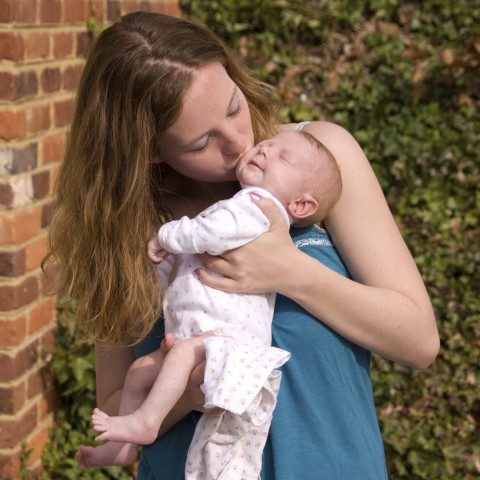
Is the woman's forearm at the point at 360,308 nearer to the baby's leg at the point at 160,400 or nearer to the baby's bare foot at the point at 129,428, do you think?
the baby's leg at the point at 160,400

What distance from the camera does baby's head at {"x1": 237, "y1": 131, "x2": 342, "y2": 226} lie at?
1.94 m

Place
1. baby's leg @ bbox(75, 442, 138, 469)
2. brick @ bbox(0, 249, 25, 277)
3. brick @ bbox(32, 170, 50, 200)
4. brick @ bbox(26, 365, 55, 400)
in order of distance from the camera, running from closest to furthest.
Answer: baby's leg @ bbox(75, 442, 138, 469), brick @ bbox(0, 249, 25, 277), brick @ bbox(32, 170, 50, 200), brick @ bbox(26, 365, 55, 400)

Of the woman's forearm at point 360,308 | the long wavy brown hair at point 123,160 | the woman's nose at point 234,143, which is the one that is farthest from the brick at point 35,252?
the woman's forearm at point 360,308

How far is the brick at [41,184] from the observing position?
3342mm

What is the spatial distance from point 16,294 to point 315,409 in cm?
168

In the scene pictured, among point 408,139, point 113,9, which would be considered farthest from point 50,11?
point 408,139

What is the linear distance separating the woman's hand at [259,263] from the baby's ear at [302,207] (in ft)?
0.17

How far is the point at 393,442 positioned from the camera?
4.03 meters

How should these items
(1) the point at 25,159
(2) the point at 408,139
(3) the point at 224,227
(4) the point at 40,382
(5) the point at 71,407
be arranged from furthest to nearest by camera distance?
(2) the point at 408,139, (5) the point at 71,407, (4) the point at 40,382, (1) the point at 25,159, (3) the point at 224,227

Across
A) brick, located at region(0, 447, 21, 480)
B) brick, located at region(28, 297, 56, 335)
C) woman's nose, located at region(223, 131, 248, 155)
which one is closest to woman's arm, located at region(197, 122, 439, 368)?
woman's nose, located at region(223, 131, 248, 155)

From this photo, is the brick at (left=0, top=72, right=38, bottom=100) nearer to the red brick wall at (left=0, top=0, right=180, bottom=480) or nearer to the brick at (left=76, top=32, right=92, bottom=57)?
the red brick wall at (left=0, top=0, right=180, bottom=480)

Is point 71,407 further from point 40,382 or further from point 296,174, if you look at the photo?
point 296,174

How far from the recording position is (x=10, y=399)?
3.40 metres

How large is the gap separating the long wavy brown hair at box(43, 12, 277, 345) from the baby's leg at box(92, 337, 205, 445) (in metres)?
0.22
